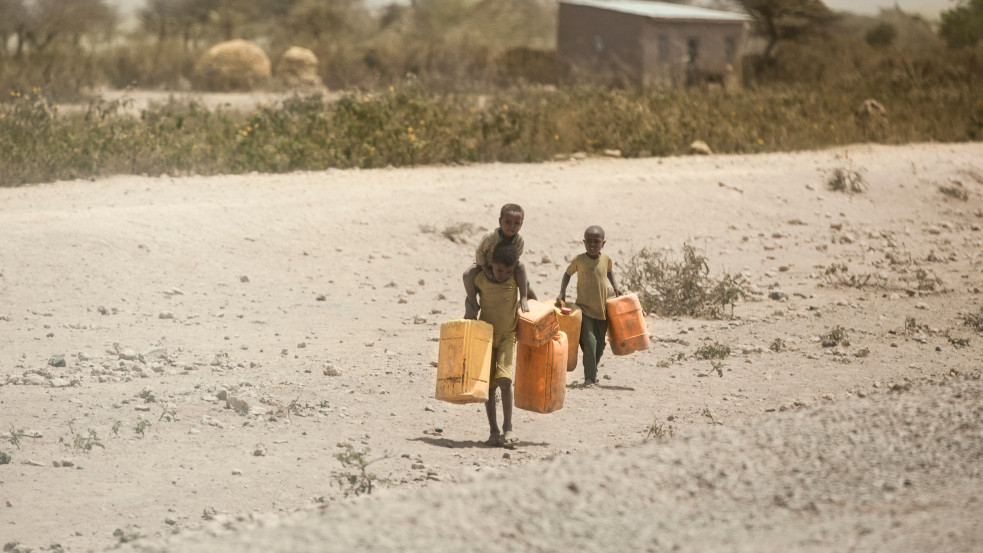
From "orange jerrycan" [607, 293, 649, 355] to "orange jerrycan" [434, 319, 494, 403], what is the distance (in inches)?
58.7

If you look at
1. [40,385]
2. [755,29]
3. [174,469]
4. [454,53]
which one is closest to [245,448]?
[174,469]

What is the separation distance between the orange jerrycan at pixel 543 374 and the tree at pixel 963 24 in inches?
1429

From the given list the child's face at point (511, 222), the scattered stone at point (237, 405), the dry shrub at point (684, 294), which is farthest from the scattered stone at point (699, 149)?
the scattered stone at point (237, 405)

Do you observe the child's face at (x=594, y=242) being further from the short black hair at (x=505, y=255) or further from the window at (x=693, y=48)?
the window at (x=693, y=48)

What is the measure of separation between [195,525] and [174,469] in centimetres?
69

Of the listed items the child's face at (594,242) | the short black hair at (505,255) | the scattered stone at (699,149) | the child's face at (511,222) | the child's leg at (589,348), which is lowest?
the child's leg at (589,348)

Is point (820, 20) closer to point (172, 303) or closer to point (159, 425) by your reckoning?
point (172, 303)

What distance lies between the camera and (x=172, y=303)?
788 centimetres

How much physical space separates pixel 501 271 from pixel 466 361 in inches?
17.6

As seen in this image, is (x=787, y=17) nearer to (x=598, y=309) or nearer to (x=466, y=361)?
(x=598, y=309)

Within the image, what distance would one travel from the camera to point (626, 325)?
638cm

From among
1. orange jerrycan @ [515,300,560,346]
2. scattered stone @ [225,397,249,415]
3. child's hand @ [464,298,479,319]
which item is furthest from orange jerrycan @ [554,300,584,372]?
scattered stone @ [225,397,249,415]

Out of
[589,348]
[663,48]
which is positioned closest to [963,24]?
[663,48]

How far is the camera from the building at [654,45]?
75.8 ft
